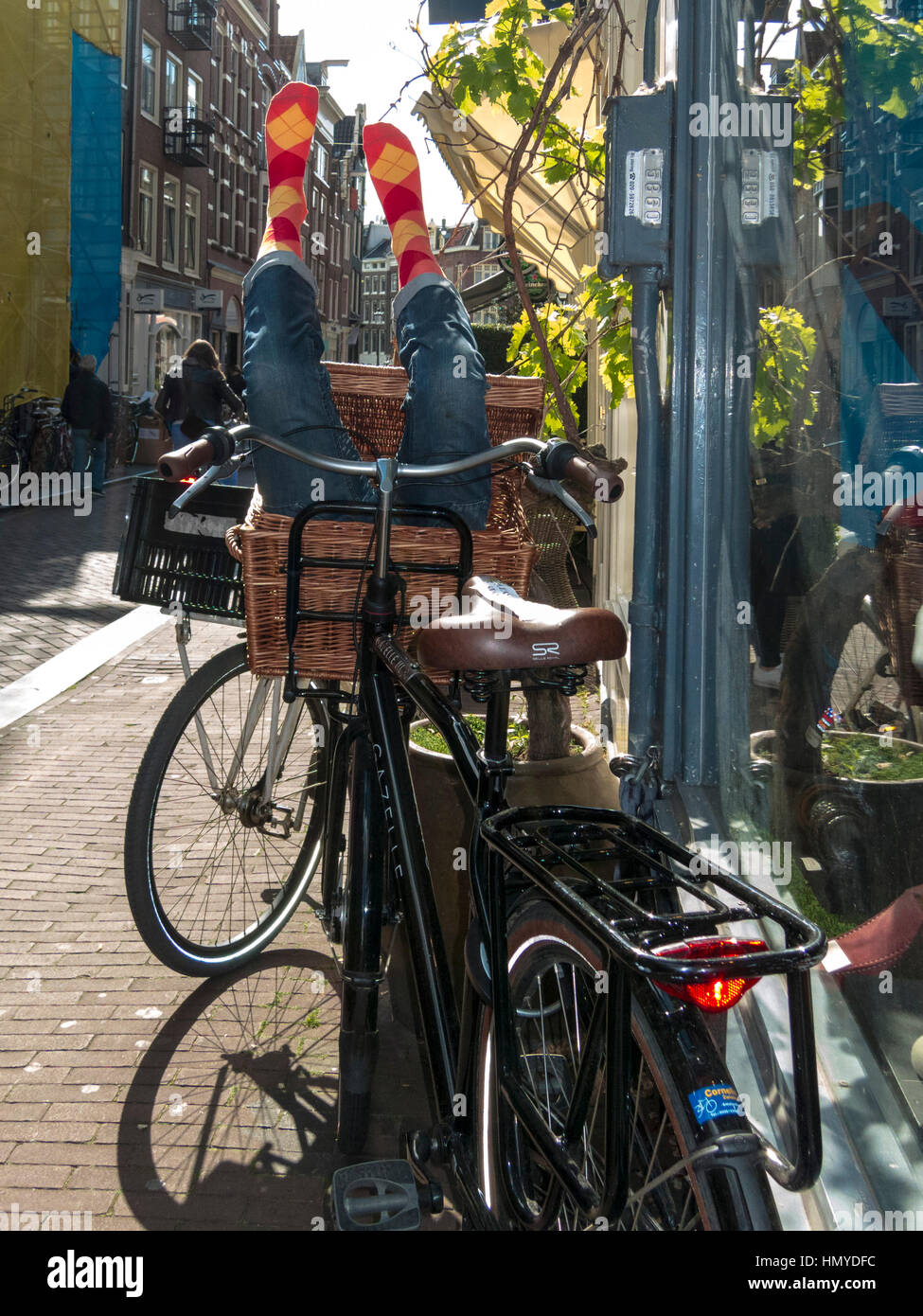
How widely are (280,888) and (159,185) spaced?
31359 mm

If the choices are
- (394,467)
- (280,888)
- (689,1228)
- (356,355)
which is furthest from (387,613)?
(356,355)

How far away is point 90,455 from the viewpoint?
1573cm

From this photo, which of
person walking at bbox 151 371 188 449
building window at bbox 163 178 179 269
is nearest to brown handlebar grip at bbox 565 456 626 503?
person walking at bbox 151 371 188 449

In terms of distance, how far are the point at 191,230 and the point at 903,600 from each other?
35.1 m

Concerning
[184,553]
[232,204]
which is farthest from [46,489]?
[232,204]

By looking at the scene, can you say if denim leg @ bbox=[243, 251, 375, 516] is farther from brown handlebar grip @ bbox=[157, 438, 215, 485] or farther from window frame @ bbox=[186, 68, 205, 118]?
window frame @ bbox=[186, 68, 205, 118]

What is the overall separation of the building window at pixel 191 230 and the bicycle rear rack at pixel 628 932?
1342 inches

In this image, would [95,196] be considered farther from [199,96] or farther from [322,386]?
[322,386]

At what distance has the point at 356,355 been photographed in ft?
217

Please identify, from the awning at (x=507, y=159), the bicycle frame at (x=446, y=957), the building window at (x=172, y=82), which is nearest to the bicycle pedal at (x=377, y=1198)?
the bicycle frame at (x=446, y=957)

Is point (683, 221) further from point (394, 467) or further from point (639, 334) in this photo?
point (394, 467)

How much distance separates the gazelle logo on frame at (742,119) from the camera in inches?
89.3

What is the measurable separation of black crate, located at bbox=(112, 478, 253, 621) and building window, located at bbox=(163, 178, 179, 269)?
30.7m

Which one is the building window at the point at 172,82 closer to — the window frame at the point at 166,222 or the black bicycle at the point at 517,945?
the window frame at the point at 166,222
